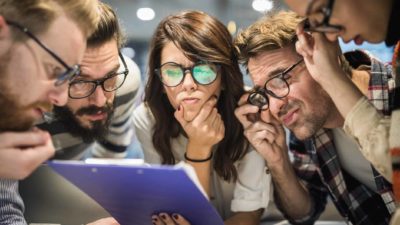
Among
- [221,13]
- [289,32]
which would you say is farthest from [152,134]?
[221,13]

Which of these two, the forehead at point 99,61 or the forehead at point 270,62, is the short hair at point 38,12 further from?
the forehead at point 270,62

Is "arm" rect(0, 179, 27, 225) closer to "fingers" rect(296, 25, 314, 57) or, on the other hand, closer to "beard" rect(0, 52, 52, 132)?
"beard" rect(0, 52, 52, 132)

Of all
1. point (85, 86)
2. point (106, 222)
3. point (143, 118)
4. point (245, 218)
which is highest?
point (85, 86)

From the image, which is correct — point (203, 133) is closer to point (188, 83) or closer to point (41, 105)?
point (188, 83)

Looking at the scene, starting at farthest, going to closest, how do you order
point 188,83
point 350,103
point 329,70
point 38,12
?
point 188,83
point 329,70
point 350,103
point 38,12

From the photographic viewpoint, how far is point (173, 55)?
2162 mm

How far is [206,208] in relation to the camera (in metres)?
1.59

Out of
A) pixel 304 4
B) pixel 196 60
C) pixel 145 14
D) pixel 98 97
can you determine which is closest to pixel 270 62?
pixel 196 60

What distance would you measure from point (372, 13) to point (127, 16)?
125 inches

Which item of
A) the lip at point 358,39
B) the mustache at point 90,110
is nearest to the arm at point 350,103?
the lip at point 358,39

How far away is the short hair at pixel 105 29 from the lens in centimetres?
221

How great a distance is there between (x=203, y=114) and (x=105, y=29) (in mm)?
613

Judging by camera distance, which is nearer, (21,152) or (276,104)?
(21,152)

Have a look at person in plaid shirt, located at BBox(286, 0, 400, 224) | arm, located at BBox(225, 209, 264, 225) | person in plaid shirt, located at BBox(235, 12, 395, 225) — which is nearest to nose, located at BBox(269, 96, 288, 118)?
person in plaid shirt, located at BBox(235, 12, 395, 225)
